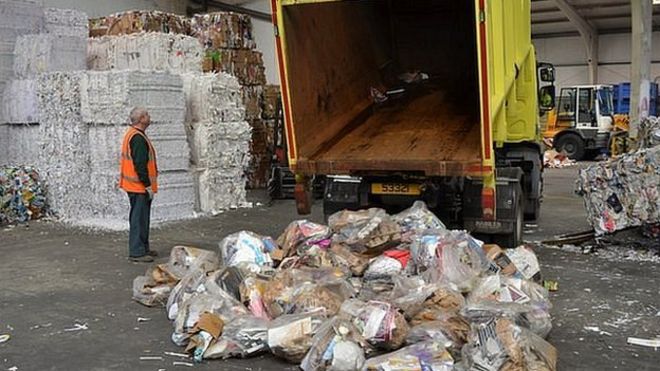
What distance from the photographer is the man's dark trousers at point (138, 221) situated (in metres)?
8.31

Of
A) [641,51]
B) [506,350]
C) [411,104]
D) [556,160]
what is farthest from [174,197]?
[556,160]

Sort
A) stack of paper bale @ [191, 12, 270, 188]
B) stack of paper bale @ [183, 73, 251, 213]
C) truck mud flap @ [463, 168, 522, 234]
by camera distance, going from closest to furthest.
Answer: truck mud flap @ [463, 168, 522, 234]
stack of paper bale @ [183, 73, 251, 213]
stack of paper bale @ [191, 12, 270, 188]

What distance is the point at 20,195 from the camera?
11.6 m

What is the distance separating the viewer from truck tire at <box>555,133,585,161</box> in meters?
24.9

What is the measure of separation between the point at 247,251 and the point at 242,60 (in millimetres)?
9257

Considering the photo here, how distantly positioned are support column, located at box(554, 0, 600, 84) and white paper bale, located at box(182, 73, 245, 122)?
21.7 metres

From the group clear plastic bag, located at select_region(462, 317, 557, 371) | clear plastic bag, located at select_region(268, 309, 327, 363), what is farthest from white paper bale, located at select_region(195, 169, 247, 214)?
clear plastic bag, located at select_region(462, 317, 557, 371)

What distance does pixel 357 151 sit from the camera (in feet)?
26.3

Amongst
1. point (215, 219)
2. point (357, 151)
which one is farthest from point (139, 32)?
point (357, 151)

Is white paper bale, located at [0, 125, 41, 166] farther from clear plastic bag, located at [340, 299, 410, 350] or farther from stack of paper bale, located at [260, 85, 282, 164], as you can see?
clear plastic bag, located at [340, 299, 410, 350]

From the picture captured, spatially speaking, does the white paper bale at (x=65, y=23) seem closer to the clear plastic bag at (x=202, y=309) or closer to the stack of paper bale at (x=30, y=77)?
the stack of paper bale at (x=30, y=77)

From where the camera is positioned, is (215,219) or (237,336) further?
(215,219)

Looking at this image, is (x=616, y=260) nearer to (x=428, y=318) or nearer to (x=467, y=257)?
(x=467, y=257)

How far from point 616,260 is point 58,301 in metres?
5.99
